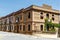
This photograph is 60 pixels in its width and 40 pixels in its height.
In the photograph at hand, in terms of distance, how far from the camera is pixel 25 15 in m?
36.0

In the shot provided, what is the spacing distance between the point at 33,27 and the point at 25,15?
15.2 ft

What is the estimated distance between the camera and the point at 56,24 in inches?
1438

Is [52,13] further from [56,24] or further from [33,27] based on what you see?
[33,27]

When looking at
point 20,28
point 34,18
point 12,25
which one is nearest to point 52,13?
point 34,18

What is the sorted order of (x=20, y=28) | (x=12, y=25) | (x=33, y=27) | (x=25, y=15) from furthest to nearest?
(x=12, y=25) → (x=20, y=28) → (x=25, y=15) → (x=33, y=27)

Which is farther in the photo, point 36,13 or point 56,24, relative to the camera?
point 56,24

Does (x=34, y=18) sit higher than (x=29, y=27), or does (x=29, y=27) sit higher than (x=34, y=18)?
(x=34, y=18)

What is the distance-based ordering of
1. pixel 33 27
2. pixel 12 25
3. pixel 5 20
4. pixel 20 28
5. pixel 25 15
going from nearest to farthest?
pixel 33 27 → pixel 25 15 → pixel 20 28 → pixel 12 25 → pixel 5 20

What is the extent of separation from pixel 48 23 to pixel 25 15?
19.9ft

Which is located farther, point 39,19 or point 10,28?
point 10,28

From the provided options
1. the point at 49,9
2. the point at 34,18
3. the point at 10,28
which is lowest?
the point at 10,28

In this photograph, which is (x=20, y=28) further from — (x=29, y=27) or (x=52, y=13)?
(x=52, y=13)

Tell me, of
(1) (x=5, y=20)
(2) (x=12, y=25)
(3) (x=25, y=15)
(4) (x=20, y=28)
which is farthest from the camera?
(1) (x=5, y=20)

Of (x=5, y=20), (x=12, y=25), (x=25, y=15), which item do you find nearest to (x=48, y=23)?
(x=25, y=15)
